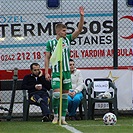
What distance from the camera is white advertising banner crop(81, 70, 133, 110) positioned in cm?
1248

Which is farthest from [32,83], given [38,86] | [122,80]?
[122,80]

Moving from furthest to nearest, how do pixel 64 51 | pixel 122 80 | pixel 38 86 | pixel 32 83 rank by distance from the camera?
1. pixel 122 80
2. pixel 32 83
3. pixel 38 86
4. pixel 64 51

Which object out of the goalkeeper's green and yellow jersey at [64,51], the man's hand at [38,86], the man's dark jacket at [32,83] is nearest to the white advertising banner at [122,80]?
the man's dark jacket at [32,83]

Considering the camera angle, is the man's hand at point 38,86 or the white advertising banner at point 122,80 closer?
the man's hand at point 38,86

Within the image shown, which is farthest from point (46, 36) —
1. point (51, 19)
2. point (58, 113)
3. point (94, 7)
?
point (58, 113)

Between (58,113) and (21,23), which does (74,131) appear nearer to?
(58,113)

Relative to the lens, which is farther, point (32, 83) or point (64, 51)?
point (32, 83)

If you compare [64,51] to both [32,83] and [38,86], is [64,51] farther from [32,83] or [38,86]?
[32,83]

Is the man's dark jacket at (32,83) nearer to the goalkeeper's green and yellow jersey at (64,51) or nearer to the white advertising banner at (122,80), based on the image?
the white advertising banner at (122,80)

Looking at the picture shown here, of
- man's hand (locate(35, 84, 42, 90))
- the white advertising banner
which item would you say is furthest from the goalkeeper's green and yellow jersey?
the white advertising banner

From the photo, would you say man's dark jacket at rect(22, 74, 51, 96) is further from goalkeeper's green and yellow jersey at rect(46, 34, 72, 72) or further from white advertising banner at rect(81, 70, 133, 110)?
goalkeeper's green and yellow jersey at rect(46, 34, 72, 72)

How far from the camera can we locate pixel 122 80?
1251cm

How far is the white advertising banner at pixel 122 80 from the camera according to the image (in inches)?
491

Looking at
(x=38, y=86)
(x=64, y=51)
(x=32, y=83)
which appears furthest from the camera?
(x=32, y=83)
